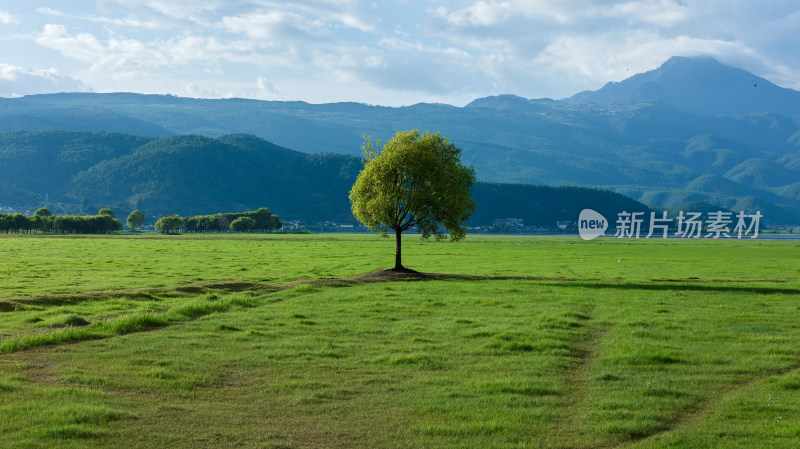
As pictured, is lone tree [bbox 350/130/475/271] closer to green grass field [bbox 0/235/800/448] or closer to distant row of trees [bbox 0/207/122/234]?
green grass field [bbox 0/235/800/448]

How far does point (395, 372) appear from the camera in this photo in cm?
1630

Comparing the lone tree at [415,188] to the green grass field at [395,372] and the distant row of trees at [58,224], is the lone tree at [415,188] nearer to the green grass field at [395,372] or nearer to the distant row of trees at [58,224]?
the green grass field at [395,372]

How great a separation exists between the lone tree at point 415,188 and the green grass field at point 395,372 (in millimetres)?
16023

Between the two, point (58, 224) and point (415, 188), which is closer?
point (415, 188)

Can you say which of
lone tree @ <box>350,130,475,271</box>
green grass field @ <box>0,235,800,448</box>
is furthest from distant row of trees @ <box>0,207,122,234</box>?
green grass field @ <box>0,235,800,448</box>

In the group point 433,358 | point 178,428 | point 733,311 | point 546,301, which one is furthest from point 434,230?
point 178,428

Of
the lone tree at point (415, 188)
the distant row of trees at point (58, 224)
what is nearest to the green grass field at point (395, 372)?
the lone tree at point (415, 188)

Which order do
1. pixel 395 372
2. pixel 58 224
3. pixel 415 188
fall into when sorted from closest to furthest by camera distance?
1. pixel 395 372
2. pixel 415 188
3. pixel 58 224

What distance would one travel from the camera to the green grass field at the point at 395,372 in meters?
11.5

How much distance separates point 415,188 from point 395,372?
110 feet

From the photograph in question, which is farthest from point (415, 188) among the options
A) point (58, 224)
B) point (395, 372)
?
point (58, 224)

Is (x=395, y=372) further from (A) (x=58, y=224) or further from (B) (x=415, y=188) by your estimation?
(A) (x=58, y=224)

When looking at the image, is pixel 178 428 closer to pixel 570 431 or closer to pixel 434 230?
pixel 570 431

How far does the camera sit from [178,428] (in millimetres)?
11461
